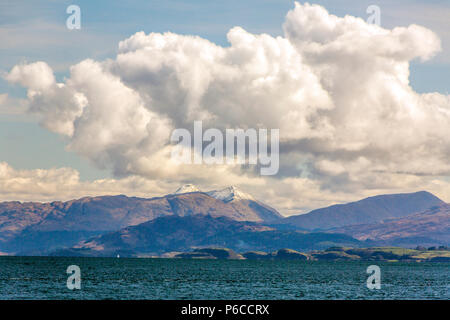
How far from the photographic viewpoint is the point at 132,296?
162 m

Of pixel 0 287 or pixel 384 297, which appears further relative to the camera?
pixel 0 287

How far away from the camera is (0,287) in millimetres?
180375

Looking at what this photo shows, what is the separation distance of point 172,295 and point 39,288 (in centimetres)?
4508
